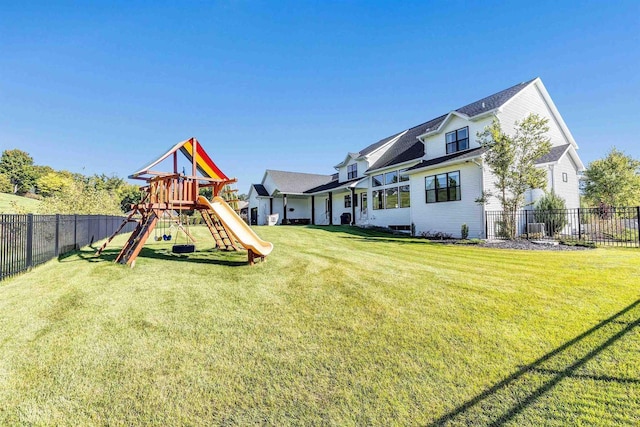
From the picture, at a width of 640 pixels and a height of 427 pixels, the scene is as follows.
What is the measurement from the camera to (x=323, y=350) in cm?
332

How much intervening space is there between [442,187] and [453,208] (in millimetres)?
1320

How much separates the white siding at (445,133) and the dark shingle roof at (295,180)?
1272 centimetres

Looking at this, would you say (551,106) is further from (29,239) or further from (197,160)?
(29,239)

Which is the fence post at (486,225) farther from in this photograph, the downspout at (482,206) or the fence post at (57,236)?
the fence post at (57,236)

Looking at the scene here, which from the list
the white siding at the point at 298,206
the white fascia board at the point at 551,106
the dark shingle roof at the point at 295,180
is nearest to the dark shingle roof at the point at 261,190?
the white siding at the point at 298,206

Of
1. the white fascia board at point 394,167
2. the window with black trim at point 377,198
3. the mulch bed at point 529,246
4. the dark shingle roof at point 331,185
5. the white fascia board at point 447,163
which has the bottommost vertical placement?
the mulch bed at point 529,246

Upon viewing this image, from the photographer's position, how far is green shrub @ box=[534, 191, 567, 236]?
13.5 meters

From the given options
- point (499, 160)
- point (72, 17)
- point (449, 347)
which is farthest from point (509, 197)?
point (72, 17)

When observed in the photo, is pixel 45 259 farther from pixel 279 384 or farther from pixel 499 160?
pixel 499 160

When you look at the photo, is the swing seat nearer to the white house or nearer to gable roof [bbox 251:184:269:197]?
the white house

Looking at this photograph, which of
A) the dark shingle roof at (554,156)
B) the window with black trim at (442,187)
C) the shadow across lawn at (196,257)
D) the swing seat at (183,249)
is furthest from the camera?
the dark shingle roof at (554,156)

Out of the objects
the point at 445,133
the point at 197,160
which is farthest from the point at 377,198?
the point at 197,160

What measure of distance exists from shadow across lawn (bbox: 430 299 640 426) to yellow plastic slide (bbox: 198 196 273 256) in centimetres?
540

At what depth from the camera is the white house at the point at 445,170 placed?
46.3 feet
